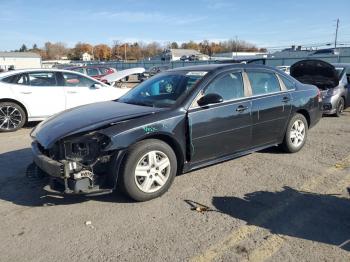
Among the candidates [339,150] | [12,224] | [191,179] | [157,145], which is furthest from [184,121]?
[339,150]

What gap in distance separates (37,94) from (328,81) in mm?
7775

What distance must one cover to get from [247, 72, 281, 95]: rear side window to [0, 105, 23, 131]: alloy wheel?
578 cm

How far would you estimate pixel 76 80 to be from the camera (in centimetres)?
970

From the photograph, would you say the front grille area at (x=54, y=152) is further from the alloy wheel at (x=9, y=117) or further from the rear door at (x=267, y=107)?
the alloy wheel at (x=9, y=117)

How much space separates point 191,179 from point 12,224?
7.64ft

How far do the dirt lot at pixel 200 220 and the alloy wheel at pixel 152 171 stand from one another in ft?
0.62

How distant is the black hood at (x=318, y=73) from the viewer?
33.7 feet

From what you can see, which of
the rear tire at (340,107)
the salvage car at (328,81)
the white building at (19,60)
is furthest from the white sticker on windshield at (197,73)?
the white building at (19,60)

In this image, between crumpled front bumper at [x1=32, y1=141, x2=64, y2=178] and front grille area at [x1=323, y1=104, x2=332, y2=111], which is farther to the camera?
front grille area at [x1=323, y1=104, x2=332, y2=111]

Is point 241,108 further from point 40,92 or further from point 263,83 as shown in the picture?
point 40,92

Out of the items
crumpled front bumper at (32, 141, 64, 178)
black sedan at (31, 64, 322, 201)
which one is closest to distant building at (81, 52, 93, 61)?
black sedan at (31, 64, 322, 201)

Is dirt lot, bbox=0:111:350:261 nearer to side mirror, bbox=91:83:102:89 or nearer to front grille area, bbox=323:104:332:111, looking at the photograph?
side mirror, bbox=91:83:102:89

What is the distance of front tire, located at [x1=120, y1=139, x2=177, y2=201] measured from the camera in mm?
4160

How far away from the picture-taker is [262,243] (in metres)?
3.41
